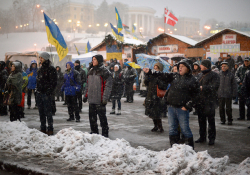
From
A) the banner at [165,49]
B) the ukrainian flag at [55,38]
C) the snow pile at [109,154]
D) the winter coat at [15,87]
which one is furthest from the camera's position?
the banner at [165,49]

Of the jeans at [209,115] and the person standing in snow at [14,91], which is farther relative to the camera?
the person standing in snow at [14,91]

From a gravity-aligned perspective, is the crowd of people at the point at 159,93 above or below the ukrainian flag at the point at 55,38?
below

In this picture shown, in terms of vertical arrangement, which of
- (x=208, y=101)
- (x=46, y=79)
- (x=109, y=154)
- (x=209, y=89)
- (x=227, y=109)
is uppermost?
(x=46, y=79)

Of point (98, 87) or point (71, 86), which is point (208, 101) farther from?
point (71, 86)

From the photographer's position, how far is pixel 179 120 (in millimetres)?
4957

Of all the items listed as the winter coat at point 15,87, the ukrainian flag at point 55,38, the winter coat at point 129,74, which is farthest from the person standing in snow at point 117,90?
the winter coat at point 15,87

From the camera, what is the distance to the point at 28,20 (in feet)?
323

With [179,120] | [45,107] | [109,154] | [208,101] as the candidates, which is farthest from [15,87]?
[208,101]

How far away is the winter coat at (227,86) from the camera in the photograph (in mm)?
8656

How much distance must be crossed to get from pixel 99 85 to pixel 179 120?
2.27 metres

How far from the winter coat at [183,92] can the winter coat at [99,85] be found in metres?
1.85

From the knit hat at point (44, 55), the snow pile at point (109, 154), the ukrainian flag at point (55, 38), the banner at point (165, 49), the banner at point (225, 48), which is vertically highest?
the banner at point (165, 49)

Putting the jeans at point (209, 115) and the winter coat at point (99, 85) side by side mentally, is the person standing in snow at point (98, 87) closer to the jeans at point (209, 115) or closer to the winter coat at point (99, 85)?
the winter coat at point (99, 85)

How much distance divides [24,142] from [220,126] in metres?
5.77
